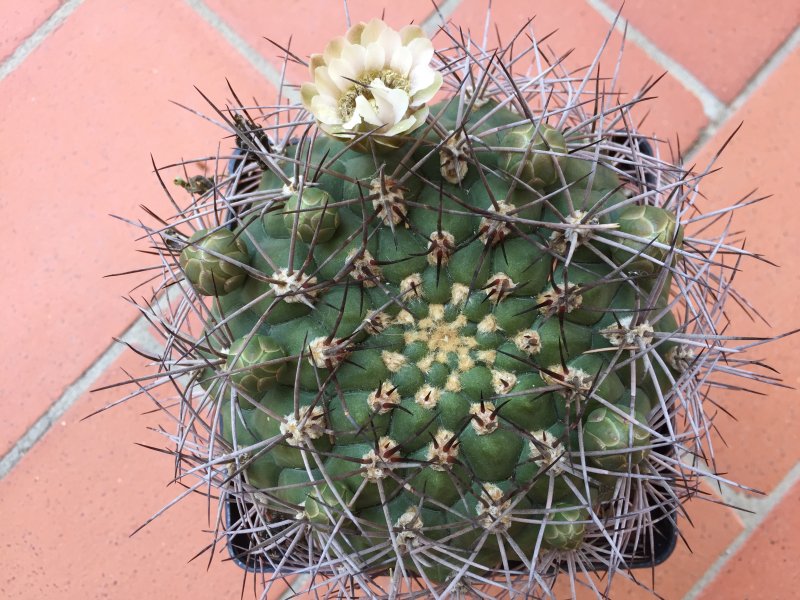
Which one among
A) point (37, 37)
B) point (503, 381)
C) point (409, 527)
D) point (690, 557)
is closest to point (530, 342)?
point (503, 381)

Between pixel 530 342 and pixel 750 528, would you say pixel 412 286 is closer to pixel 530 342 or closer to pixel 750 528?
A: pixel 530 342

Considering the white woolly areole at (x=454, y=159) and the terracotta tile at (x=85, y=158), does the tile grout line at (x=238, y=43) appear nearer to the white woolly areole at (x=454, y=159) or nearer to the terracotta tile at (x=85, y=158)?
the terracotta tile at (x=85, y=158)

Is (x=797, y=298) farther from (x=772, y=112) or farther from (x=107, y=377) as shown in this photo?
(x=107, y=377)

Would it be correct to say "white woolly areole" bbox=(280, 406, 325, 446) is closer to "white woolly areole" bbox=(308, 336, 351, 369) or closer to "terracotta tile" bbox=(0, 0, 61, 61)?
"white woolly areole" bbox=(308, 336, 351, 369)

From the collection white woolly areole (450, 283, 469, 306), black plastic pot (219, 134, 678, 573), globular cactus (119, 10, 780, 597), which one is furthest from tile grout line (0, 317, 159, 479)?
white woolly areole (450, 283, 469, 306)

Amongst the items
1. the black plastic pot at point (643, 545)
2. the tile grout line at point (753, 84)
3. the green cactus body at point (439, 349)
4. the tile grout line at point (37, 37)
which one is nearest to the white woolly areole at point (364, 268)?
the green cactus body at point (439, 349)
